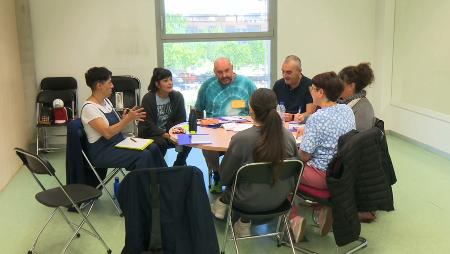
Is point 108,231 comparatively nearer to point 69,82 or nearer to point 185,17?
point 69,82

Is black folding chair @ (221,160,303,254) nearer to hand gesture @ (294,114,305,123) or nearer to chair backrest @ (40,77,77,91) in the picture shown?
hand gesture @ (294,114,305,123)

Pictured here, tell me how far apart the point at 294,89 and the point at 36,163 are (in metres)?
2.45

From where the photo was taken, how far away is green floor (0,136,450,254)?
3160mm

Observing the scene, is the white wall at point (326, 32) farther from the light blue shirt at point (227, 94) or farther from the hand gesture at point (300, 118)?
the hand gesture at point (300, 118)

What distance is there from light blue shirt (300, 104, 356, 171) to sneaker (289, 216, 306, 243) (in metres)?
0.44

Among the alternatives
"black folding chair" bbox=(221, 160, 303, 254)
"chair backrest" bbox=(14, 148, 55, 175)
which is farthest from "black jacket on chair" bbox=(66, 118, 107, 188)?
"black folding chair" bbox=(221, 160, 303, 254)

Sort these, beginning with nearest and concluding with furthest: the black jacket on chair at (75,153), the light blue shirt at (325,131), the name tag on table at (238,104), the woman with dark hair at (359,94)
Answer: the light blue shirt at (325,131), the woman with dark hair at (359,94), the black jacket on chair at (75,153), the name tag on table at (238,104)

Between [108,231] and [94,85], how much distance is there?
3.73 ft

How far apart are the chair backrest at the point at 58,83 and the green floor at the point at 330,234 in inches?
54.4

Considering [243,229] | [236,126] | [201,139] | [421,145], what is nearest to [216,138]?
[201,139]

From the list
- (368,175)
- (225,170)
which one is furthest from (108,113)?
(368,175)

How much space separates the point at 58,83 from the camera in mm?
5684

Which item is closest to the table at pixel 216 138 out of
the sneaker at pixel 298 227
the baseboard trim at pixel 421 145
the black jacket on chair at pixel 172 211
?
the sneaker at pixel 298 227

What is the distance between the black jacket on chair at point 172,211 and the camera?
2291 mm
